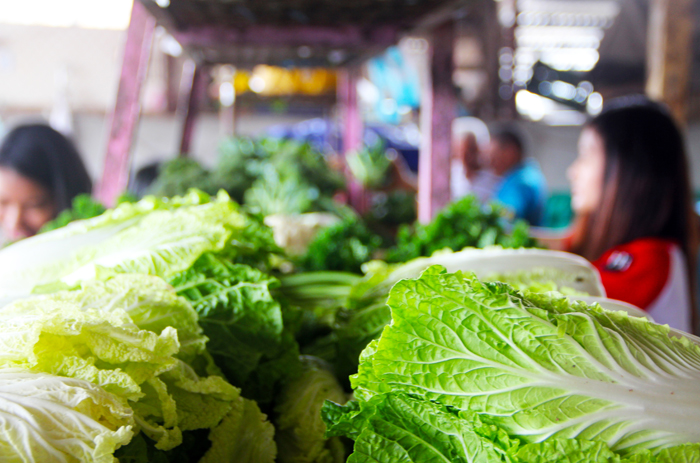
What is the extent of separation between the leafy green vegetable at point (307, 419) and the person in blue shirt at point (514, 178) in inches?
195

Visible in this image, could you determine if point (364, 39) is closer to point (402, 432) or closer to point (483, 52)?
point (402, 432)

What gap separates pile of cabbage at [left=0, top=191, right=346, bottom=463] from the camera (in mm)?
769

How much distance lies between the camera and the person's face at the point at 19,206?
3.58 meters

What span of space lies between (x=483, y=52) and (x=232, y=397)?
725 cm

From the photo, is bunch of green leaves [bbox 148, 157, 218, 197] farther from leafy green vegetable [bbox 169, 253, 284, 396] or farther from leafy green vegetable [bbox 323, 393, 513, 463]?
leafy green vegetable [bbox 323, 393, 513, 463]

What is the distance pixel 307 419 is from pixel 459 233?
119 centimetres

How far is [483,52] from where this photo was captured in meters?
7.26

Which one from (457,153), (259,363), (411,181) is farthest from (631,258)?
(457,153)

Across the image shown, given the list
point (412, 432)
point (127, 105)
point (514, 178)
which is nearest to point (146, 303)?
point (412, 432)

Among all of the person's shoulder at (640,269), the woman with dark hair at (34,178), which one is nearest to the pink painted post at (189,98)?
the woman with dark hair at (34,178)

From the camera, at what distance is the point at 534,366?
0.77m

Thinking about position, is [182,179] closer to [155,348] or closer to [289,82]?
[289,82]

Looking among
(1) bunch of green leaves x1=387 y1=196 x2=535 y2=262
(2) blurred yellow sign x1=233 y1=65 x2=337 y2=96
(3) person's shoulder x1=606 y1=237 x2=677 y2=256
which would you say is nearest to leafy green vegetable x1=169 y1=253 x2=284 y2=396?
(1) bunch of green leaves x1=387 y1=196 x2=535 y2=262

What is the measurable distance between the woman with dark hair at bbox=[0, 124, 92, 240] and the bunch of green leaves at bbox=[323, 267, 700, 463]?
3.65 metres
